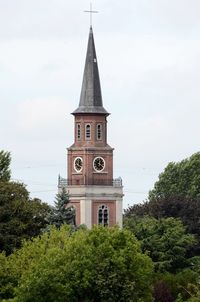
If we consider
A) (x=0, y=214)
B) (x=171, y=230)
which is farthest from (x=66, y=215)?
(x=171, y=230)

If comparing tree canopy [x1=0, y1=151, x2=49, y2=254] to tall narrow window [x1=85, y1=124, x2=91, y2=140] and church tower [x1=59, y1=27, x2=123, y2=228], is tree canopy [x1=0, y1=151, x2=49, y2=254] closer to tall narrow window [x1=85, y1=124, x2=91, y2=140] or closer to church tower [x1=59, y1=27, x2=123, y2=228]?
church tower [x1=59, y1=27, x2=123, y2=228]

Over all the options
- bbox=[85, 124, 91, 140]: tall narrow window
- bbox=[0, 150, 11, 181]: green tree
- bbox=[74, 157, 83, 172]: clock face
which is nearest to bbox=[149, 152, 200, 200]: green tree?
bbox=[74, 157, 83, 172]: clock face

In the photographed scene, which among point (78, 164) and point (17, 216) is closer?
point (17, 216)

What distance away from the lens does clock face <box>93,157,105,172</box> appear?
169500mm

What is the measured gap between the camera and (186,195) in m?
172

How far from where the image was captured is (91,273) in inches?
3548

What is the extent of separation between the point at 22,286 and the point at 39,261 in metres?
3.14

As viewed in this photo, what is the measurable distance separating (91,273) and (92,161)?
79493 mm

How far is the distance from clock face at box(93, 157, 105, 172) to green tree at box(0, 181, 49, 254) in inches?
1881

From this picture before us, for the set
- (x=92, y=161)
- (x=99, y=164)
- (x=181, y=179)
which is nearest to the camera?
(x=92, y=161)

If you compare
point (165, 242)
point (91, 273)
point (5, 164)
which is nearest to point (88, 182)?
point (5, 164)

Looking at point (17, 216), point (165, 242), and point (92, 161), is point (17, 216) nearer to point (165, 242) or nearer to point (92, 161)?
point (165, 242)

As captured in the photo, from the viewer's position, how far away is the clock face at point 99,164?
556 feet

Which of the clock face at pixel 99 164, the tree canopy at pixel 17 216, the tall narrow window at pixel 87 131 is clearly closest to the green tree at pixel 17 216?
the tree canopy at pixel 17 216
